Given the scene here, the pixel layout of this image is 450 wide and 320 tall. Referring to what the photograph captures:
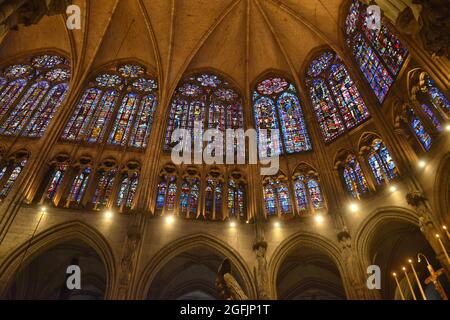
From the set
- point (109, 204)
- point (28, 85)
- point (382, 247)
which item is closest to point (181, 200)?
point (109, 204)

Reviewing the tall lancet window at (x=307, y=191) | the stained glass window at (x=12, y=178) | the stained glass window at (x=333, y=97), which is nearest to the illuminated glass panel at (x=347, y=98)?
the stained glass window at (x=333, y=97)

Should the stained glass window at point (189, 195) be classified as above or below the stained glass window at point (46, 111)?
below

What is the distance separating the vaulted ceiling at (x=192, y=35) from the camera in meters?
18.3

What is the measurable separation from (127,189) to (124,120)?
14.1 feet

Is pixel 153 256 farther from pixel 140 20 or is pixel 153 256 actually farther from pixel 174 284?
pixel 140 20

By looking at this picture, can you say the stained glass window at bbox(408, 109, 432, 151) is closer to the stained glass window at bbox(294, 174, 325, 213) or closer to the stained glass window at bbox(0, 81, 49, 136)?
the stained glass window at bbox(294, 174, 325, 213)

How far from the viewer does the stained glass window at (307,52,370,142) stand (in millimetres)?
15234

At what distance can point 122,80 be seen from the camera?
752 inches

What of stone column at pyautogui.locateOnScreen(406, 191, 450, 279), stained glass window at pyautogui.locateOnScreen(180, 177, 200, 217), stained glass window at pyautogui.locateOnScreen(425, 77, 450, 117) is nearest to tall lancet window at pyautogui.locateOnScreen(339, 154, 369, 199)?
stone column at pyautogui.locateOnScreen(406, 191, 450, 279)

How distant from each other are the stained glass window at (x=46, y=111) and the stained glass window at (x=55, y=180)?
1948 millimetres

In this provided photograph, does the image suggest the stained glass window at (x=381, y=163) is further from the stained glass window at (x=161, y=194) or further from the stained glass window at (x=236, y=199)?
the stained glass window at (x=161, y=194)

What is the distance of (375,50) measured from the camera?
14586 millimetres

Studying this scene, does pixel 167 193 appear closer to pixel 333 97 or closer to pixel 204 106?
pixel 204 106

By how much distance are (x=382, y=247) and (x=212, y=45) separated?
46.1ft
